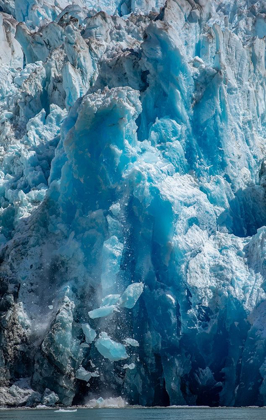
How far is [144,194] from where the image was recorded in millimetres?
28391

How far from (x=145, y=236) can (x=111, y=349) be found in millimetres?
4328

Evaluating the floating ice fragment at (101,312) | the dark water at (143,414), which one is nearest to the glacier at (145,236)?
the floating ice fragment at (101,312)

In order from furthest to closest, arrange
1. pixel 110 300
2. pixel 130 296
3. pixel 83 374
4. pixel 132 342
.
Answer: pixel 110 300 → pixel 130 296 → pixel 132 342 → pixel 83 374

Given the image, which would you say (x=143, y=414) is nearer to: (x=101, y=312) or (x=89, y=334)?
(x=89, y=334)

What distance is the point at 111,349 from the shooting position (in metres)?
26.4

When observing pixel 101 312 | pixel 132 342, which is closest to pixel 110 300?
pixel 101 312

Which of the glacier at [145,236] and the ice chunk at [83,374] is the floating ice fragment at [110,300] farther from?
the ice chunk at [83,374]

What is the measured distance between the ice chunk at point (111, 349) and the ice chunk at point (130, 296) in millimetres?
1352

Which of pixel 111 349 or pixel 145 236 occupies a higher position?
pixel 145 236

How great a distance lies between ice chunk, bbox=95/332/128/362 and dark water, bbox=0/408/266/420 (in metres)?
1.73

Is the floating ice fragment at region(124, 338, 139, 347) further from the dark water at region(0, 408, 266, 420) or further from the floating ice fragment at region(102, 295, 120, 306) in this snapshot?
the dark water at region(0, 408, 266, 420)

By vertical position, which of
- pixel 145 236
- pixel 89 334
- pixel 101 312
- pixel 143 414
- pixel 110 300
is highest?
pixel 145 236

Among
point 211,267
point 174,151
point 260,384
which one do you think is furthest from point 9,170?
point 260,384

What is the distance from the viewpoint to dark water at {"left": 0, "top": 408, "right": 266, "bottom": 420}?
72.0 feet
